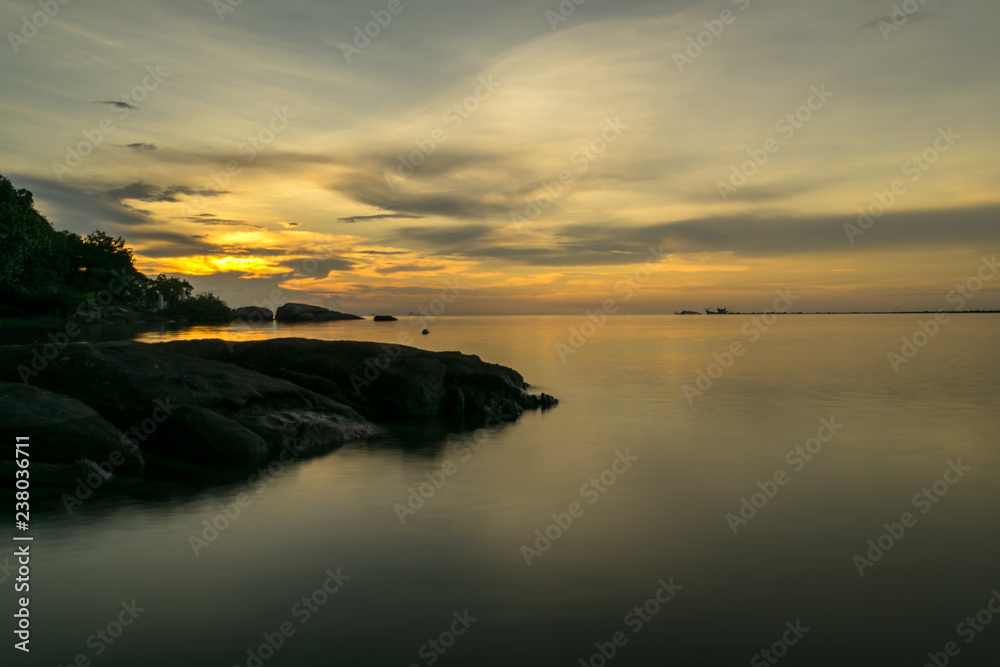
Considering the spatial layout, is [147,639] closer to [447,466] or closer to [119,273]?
[447,466]

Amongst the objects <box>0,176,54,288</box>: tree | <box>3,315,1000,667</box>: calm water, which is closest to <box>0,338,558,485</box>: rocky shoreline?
<box>3,315,1000,667</box>: calm water

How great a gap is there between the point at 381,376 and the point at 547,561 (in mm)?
13777

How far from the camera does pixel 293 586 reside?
8.21 meters

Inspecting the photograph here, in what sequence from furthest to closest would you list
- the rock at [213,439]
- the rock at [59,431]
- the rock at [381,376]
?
the rock at [381,376], the rock at [213,439], the rock at [59,431]

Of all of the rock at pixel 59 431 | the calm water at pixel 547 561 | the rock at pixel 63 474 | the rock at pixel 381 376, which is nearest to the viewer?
the calm water at pixel 547 561

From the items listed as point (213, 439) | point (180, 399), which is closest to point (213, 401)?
point (180, 399)

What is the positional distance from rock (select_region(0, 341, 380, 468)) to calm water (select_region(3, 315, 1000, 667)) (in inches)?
67.1

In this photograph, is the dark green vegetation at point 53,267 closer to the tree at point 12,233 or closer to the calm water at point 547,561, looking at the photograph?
the tree at point 12,233

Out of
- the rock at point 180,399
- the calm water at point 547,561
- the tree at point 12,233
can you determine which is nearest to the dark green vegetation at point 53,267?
the tree at point 12,233

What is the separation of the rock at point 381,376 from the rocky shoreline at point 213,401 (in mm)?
39

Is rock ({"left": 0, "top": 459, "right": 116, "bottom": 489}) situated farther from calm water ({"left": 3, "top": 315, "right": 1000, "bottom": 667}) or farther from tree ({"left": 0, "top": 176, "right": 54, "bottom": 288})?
tree ({"left": 0, "top": 176, "right": 54, "bottom": 288})

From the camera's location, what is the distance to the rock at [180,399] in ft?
48.7

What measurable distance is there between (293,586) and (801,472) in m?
11.2

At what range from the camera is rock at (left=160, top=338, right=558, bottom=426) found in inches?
Result: 857
